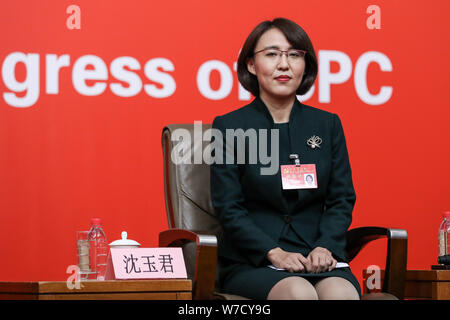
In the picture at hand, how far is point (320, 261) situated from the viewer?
2275 mm

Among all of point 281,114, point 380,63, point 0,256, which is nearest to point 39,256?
point 0,256

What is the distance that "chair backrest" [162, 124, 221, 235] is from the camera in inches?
103

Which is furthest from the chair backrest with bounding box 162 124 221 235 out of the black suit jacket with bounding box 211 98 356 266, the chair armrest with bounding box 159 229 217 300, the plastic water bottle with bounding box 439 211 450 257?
the plastic water bottle with bounding box 439 211 450 257

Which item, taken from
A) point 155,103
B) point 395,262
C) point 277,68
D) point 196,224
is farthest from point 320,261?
point 155,103

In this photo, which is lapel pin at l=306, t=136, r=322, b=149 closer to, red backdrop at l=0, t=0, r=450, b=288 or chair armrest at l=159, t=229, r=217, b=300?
chair armrest at l=159, t=229, r=217, b=300

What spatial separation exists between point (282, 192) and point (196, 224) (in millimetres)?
354

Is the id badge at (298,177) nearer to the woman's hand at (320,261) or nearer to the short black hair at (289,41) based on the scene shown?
the woman's hand at (320,261)

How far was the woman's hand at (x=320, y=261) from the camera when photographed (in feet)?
7.44

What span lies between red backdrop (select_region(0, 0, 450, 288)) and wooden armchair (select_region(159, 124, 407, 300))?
664mm

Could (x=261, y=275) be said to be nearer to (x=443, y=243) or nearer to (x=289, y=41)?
(x=289, y=41)

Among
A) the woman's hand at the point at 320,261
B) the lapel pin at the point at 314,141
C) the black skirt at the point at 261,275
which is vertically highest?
the lapel pin at the point at 314,141

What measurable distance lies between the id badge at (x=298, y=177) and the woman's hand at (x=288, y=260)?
22cm

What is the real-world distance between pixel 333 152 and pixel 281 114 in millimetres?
220

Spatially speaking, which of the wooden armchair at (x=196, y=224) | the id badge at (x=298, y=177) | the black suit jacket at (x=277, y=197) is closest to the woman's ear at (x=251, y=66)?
the black suit jacket at (x=277, y=197)
